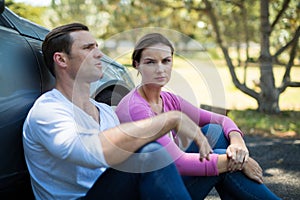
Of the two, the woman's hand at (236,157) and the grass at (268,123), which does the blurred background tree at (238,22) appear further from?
the woman's hand at (236,157)

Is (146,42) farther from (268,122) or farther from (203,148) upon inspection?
(268,122)

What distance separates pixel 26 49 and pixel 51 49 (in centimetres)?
28

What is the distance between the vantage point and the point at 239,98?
11141 mm

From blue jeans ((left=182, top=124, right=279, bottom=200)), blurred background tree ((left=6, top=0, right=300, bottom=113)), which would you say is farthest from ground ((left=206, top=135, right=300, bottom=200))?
blurred background tree ((left=6, top=0, right=300, bottom=113))

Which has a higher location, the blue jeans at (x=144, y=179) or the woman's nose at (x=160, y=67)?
the woman's nose at (x=160, y=67)

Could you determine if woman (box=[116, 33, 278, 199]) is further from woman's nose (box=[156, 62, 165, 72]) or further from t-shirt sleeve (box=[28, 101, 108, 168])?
t-shirt sleeve (box=[28, 101, 108, 168])

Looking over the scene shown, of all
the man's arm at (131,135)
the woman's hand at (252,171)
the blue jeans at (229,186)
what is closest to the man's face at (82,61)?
the man's arm at (131,135)

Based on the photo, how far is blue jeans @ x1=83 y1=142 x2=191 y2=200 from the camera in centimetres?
203

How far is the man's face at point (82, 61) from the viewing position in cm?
229

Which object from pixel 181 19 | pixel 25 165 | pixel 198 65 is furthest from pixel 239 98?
pixel 25 165

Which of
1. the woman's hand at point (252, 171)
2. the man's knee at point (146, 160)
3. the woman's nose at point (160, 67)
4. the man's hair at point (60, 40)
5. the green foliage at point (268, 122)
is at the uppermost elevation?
the man's hair at point (60, 40)

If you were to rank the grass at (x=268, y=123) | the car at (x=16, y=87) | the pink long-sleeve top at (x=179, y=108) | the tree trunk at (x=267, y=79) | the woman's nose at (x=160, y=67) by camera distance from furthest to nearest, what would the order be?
the tree trunk at (x=267, y=79) → the grass at (x=268, y=123) → the woman's nose at (x=160, y=67) → the pink long-sleeve top at (x=179, y=108) → the car at (x=16, y=87)

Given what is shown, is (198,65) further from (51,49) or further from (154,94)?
(51,49)

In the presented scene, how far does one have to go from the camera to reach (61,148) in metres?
1.93
